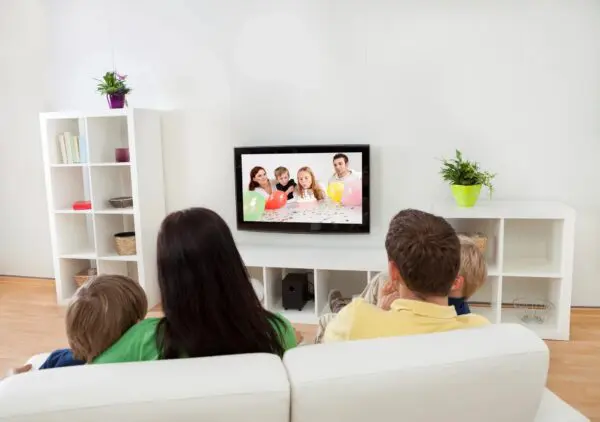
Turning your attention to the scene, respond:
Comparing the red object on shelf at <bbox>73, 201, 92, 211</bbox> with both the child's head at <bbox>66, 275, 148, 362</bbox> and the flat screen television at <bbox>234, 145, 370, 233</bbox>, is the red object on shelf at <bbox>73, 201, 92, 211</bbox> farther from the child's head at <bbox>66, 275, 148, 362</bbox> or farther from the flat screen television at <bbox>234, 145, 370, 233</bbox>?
the child's head at <bbox>66, 275, 148, 362</bbox>

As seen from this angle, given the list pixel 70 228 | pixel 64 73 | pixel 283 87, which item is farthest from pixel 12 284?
pixel 283 87

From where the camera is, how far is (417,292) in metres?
1.50

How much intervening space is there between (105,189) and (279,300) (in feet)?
5.29

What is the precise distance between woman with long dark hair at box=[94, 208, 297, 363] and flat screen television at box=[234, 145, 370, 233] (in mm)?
2537

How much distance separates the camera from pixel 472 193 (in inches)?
134

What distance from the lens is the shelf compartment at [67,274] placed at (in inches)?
168

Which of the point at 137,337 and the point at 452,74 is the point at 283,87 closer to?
the point at 452,74

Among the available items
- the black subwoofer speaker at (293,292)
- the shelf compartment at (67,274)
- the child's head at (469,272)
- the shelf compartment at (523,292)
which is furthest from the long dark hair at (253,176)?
the child's head at (469,272)

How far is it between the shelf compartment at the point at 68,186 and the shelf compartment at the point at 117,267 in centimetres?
53

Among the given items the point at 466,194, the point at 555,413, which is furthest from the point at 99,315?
the point at 466,194

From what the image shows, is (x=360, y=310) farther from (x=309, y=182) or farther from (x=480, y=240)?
(x=309, y=182)

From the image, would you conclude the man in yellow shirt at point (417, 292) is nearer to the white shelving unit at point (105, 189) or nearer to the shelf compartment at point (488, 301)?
the shelf compartment at point (488, 301)

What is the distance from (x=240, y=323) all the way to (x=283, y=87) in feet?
9.58

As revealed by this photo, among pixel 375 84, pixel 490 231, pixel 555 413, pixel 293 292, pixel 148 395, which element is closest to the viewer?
pixel 148 395
